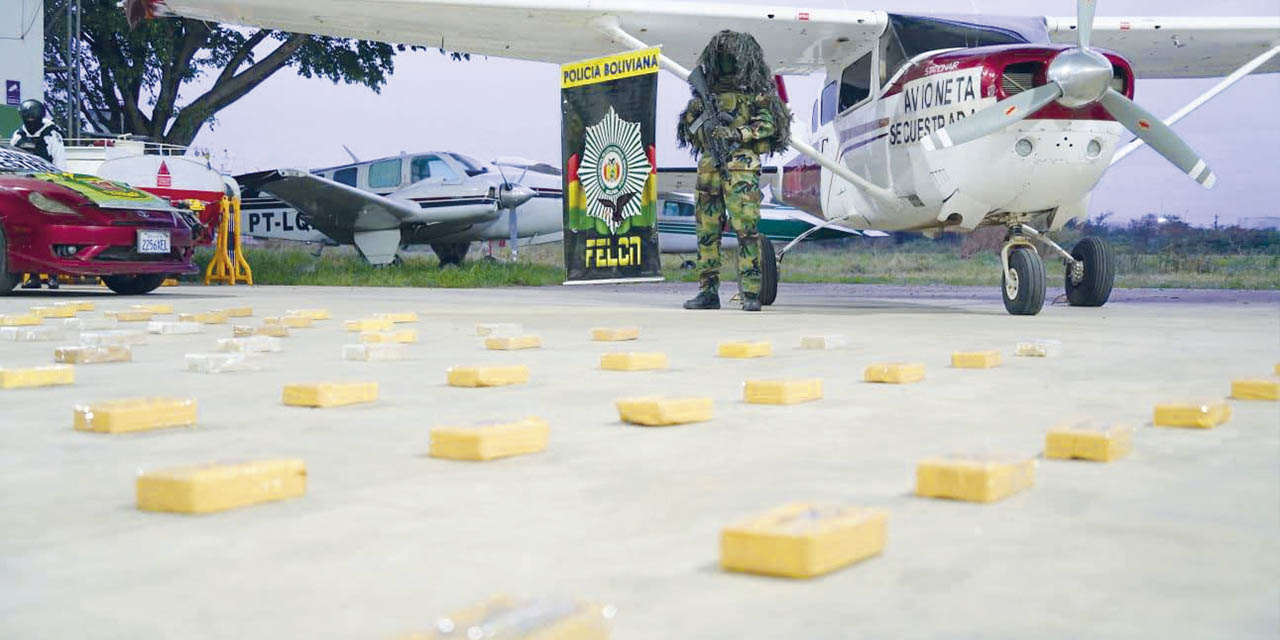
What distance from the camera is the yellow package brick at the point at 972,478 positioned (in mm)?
2467

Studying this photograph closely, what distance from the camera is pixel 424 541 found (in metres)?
2.18

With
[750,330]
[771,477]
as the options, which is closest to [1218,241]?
[750,330]

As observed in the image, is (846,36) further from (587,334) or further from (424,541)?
(424,541)

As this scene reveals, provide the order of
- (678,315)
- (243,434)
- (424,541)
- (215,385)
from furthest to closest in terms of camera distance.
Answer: (678,315)
(215,385)
(243,434)
(424,541)

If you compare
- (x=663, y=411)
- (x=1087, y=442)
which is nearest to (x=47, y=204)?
(x=663, y=411)

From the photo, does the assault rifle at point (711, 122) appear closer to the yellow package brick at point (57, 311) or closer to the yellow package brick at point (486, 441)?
the yellow package brick at point (57, 311)

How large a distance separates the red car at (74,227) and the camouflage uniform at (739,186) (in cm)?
567

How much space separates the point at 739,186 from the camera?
9.73 metres

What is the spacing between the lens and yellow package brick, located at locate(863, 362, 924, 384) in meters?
4.76

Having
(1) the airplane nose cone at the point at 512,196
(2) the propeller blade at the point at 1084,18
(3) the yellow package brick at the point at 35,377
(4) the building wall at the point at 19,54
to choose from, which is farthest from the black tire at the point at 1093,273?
(4) the building wall at the point at 19,54

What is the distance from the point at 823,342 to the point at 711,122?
151 inches

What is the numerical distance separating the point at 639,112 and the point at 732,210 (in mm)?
1295

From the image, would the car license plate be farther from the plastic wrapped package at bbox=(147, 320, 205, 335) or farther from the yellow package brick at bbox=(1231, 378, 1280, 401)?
the yellow package brick at bbox=(1231, 378, 1280, 401)

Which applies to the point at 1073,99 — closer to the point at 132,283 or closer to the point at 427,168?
the point at 132,283
